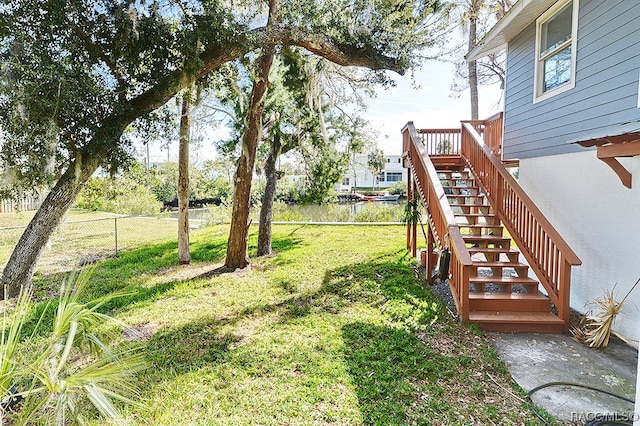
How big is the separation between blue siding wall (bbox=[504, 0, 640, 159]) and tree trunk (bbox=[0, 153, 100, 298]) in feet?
18.9

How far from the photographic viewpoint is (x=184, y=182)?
7277 mm

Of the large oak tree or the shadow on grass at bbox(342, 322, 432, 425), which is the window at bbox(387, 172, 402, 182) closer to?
the large oak tree

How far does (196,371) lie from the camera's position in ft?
11.1

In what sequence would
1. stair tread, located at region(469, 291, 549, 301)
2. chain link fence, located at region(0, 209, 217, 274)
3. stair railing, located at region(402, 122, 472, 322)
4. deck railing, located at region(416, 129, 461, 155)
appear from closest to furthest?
stair railing, located at region(402, 122, 472, 322) → stair tread, located at region(469, 291, 549, 301) → chain link fence, located at region(0, 209, 217, 274) → deck railing, located at region(416, 129, 461, 155)

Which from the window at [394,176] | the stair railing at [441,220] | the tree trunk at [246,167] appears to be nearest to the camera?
the stair railing at [441,220]

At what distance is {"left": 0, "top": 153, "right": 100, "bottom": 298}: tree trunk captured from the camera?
Result: 15.0 feet

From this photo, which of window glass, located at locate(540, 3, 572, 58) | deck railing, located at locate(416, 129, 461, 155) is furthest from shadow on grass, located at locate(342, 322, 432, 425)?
deck railing, located at locate(416, 129, 461, 155)

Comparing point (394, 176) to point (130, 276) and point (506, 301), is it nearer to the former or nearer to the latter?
point (130, 276)

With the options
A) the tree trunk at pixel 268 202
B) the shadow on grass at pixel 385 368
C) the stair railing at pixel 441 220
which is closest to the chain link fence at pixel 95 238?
the tree trunk at pixel 268 202

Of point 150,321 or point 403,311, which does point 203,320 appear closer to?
point 150,321

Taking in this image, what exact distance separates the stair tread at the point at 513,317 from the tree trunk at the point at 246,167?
4.50 meters

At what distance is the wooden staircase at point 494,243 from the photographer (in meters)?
4.25

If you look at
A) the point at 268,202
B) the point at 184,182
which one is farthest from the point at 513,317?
the point at 184,182

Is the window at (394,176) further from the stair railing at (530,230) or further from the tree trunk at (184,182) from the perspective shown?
the tree trunk at (184,182)
